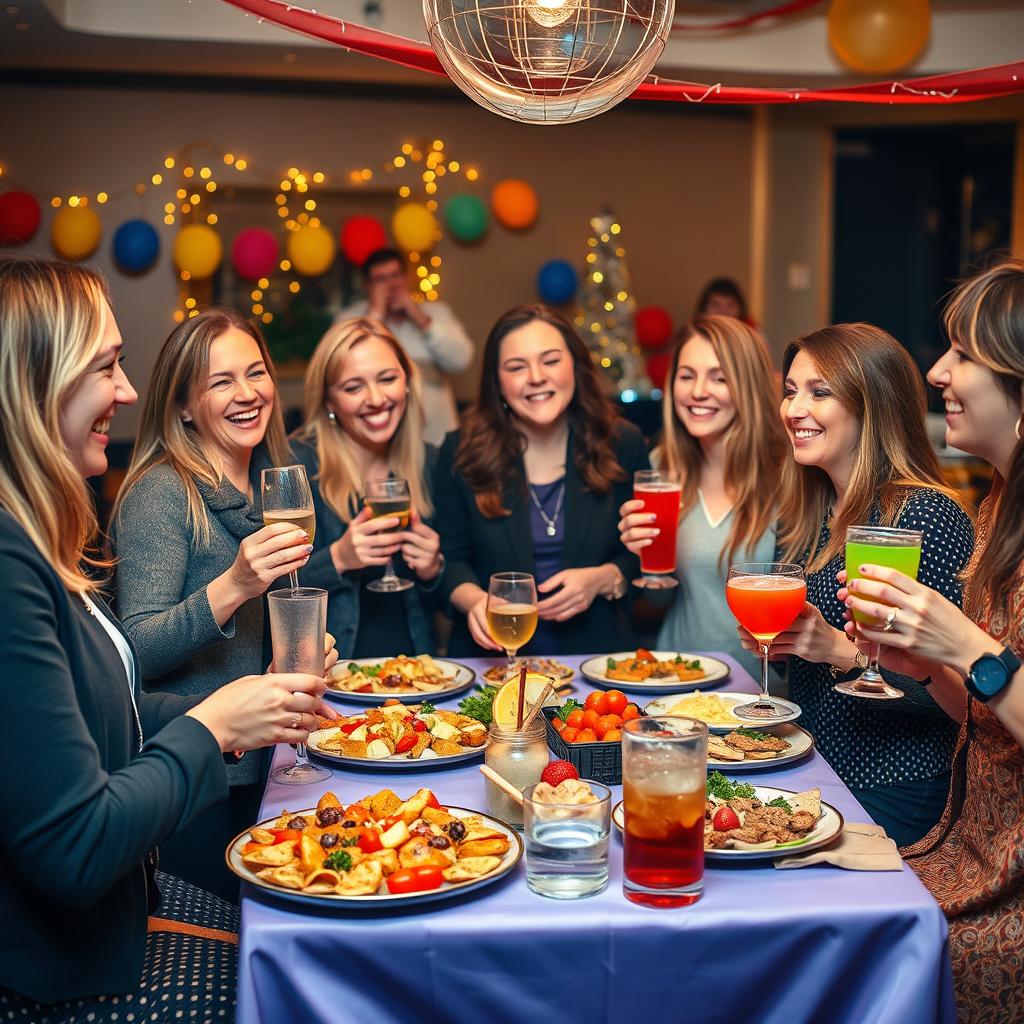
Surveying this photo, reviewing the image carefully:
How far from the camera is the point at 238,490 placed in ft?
9.01

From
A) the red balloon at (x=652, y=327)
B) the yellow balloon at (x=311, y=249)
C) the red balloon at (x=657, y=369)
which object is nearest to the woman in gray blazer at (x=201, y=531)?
the yellow balloon at (x=311, y=249)

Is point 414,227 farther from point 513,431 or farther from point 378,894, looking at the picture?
point 378,894

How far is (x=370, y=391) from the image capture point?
10.5ft

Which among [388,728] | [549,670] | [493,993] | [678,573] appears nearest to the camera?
[493,993]

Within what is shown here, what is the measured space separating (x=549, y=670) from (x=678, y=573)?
738mm

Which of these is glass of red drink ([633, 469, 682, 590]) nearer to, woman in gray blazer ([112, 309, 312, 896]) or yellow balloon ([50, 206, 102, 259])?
woman in gray blazer ([112, 309, 312, 896])

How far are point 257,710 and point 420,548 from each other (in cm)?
139

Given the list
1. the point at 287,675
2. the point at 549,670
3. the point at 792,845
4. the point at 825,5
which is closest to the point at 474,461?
the point at 549,670

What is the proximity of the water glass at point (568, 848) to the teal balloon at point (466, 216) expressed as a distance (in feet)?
21.7

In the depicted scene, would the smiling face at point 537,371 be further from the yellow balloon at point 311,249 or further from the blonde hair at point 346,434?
the yellow balloon at point 311,249

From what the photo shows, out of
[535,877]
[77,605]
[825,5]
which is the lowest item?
[535,877]

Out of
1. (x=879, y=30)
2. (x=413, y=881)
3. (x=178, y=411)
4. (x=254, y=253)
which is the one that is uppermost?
(x=879, y=30)

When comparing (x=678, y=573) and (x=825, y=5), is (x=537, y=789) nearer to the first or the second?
(x=678, y=573)

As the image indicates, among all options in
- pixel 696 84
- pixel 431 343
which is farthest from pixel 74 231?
pixel 696 84
